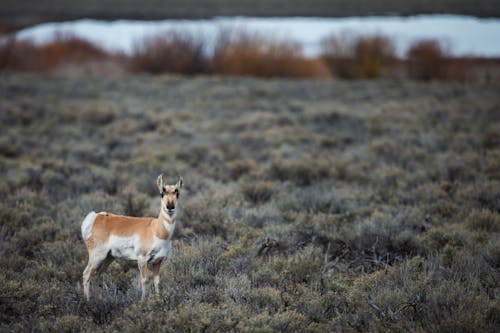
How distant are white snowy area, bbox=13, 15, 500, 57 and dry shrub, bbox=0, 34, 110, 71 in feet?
1.79

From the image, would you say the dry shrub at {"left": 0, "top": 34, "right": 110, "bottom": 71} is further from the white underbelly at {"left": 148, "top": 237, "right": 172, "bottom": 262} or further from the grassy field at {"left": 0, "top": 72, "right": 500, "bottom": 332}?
the white underbelly at {"left": 148, "top": 237, "right": 172, "bottom": 262}

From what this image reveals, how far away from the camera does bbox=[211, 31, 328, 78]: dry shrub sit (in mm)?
24406

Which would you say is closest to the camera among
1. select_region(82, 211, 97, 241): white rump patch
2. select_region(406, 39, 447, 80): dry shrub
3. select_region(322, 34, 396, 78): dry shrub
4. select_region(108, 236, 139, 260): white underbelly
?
select_region(108, 236, 139, 260): white underbelly

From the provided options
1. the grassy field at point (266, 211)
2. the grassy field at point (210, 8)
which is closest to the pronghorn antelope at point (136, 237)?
the grassy field at point (266, 211)

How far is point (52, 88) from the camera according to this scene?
58.0ft

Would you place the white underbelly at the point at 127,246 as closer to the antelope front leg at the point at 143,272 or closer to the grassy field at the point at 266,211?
the antelope front leg at the point at 143,272

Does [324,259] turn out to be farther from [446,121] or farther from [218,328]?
[446,121]

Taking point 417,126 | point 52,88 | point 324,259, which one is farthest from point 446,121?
point 52,88

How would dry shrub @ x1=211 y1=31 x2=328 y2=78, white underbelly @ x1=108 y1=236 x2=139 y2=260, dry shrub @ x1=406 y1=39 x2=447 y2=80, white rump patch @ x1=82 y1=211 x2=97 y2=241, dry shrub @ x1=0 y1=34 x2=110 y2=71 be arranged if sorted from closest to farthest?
1. white underbelly @ x1=108 y1=236 x2=139 y2=260
2. white rump patch @ x1=82 y1=211 x2=97 y2=241
3. dry shrub @ x1=406 y1=39 x2=447 y2=80
4. dry shrub @ x1=0 y1=34 x2=110 y2=71
5. dry shrub @ x1=211 y1=31 x2=328 y2=78

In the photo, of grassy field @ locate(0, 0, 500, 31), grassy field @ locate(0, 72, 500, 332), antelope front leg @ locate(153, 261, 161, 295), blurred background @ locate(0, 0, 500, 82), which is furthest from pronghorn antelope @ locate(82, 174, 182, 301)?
grassy field @ locate(0, 0, 500, 31)

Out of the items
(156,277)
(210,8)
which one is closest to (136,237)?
(156,277)

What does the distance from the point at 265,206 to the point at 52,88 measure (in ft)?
44.9

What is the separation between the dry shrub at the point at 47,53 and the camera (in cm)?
2423

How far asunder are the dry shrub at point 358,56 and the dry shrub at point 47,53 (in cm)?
1305
